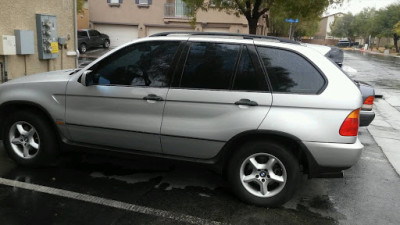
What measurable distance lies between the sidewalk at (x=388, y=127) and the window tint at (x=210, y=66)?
3149 millimetres

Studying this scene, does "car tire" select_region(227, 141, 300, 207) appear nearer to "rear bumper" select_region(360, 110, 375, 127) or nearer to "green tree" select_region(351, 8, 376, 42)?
"rear bumper" select_region(360, 110, 375, 127)

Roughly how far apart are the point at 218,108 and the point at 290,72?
0.81m

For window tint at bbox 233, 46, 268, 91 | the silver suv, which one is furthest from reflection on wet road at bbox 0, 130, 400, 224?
window tint at bbox 233, 46, 268, 91

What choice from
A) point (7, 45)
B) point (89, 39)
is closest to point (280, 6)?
point (7, 45)

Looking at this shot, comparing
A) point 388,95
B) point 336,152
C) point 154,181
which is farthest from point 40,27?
point 388,95

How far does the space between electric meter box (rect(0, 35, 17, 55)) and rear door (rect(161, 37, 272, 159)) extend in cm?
555

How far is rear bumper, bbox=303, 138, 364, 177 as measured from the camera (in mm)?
3547

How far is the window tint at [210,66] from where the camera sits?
3812 millimetres

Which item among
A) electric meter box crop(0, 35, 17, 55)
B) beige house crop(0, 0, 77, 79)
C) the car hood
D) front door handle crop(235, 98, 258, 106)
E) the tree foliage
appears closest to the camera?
front door handle crop(235, 98, 258, 106)

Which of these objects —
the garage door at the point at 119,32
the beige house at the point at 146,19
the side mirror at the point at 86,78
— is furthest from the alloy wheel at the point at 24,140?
the garage door at the point at 119,32

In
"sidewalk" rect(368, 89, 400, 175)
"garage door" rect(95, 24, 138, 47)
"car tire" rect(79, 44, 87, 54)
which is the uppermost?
"garage door" rect(95, 24, 138, 47)

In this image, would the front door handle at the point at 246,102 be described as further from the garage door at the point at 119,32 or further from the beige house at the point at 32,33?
the garage door at the point at 119,32

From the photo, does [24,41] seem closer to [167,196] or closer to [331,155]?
[167,196]

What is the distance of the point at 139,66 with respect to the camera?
4.11 meters
